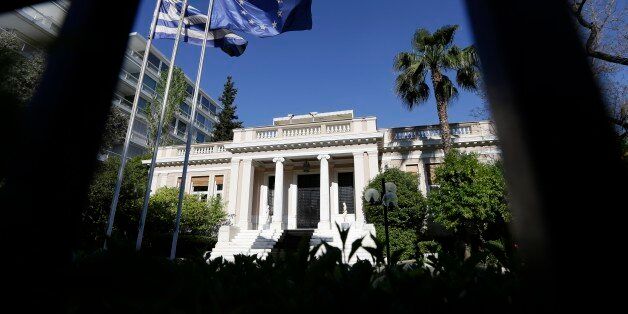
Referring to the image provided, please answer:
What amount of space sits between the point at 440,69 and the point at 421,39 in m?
1.79

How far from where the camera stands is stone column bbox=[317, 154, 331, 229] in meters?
17.4

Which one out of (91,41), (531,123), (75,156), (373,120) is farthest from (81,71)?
(373,120)

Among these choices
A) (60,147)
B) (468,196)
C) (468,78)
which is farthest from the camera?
(468,78)

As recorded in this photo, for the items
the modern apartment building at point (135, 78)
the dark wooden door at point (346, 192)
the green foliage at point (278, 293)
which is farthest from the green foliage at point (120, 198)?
the green foliage at point (278, 293)

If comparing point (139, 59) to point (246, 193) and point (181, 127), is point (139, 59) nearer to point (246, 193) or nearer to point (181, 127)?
point (181, 127)

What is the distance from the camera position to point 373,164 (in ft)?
59.2

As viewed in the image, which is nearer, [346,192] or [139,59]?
[346,192]

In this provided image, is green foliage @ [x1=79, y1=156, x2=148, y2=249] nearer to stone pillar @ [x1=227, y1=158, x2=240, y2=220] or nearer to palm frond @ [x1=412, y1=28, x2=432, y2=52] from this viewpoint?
stone pillar @ [x1=227, y1=158, x2=240, y2=220]

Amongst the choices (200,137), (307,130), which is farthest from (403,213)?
(200,137)

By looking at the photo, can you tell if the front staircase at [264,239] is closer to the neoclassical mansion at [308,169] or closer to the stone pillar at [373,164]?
the neoclassical mansion at [308,169]

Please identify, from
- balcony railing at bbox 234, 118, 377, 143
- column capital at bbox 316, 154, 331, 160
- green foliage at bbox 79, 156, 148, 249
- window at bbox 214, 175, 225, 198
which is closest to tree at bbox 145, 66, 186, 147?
green foliage at bbox 79, 156, 148, 249

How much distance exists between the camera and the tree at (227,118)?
41344 millimetres

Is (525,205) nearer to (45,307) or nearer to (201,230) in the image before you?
(45,307)

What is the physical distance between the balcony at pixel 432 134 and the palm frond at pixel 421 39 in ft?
15.7
